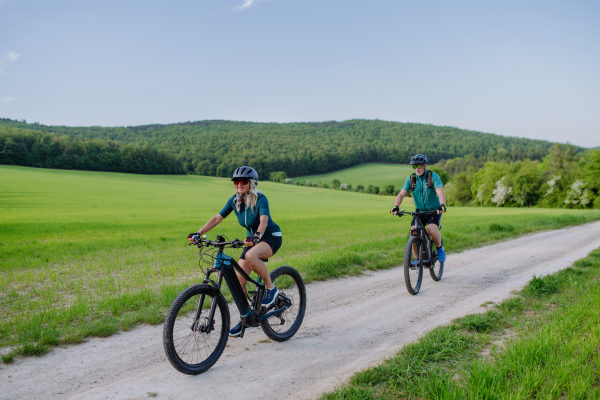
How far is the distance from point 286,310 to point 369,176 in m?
94.6

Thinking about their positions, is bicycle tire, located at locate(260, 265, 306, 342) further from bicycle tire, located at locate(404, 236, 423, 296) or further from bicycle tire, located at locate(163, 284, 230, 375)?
Result: bicycle tire, located at locate(404, 236, 423, 296)

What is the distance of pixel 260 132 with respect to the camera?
425 ft

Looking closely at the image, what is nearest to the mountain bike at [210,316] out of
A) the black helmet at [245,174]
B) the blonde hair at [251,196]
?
the blonde hair at [251,196]

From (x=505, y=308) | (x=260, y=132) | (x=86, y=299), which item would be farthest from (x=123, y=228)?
(x=260, y=132)

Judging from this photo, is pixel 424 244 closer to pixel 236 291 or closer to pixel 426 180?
pixel 426 180

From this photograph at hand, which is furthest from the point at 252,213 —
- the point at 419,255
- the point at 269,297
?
the point at 419,255

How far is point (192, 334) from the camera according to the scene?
4.34 m

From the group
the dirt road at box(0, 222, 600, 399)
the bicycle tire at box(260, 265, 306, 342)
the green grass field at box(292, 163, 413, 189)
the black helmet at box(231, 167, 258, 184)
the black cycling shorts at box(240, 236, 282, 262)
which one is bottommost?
the dirt road at box(0, 222, 600, 399)

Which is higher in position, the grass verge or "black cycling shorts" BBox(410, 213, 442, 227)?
"black cycling shorts" BBox(410, 213, 442, 227)

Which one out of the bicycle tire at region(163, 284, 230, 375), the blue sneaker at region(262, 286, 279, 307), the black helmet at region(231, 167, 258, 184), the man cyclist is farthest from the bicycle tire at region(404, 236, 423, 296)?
the bicycle tire at region(163, 284, 230, 375)

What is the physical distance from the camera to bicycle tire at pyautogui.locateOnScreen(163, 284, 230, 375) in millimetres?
3992

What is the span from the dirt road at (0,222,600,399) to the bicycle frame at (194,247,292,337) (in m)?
0.42

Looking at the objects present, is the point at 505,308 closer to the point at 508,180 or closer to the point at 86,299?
the point at 86,299

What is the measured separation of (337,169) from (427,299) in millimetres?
100434
